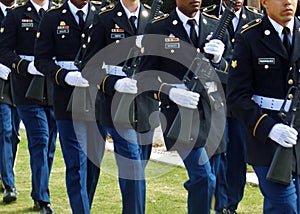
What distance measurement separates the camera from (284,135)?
16.2 ft

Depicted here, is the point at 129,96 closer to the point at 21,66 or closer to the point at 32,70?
the point at 32,70

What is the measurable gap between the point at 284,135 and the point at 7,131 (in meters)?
4.16

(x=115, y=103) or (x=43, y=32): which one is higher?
(x=43, y=32)

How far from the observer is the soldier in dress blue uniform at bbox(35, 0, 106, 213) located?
21.6 feet

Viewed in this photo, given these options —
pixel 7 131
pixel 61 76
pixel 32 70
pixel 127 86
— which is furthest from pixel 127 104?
pixel 7 131

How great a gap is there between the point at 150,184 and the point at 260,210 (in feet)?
5.22

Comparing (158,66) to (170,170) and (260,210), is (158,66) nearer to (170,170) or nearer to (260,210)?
(260,210)

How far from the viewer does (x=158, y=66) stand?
601 centimetres

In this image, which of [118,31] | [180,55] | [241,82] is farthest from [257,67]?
[118,31]

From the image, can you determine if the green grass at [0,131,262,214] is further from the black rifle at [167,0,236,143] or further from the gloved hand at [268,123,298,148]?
the gloved hand at [268,123,298,148]

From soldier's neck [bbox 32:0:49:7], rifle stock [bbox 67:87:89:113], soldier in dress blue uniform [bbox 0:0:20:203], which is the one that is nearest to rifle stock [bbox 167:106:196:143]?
rifle stock [bbox 67:87:89:113]

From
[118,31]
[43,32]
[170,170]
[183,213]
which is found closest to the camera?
[118,31]

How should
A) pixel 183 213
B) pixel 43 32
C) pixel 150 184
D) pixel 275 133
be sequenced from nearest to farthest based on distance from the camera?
pixel 275 133 < pixel 43 32 < pixel 183 213 < pixel 150 184

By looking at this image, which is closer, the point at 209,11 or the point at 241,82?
the point at 241,82
